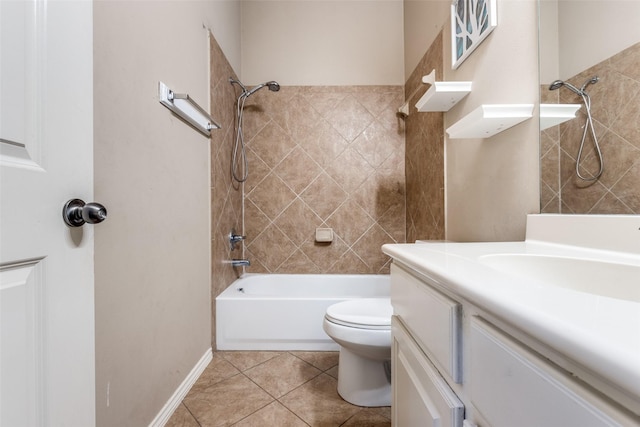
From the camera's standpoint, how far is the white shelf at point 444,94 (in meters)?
1.32

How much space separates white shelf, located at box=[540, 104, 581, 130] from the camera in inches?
34.0

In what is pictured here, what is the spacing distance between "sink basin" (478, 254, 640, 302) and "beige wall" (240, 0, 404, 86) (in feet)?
7.14

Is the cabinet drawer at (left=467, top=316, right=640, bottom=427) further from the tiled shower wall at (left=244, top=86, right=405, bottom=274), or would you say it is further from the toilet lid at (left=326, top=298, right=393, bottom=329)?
the tiled shower wall at (left=244, top=86, right=405, bottom=274)

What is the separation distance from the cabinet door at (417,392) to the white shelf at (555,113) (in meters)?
0.83

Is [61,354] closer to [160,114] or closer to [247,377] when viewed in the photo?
[160,114]

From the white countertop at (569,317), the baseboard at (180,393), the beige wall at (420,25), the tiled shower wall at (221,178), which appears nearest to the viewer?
the white countertop at (569,317)

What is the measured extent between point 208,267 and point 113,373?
0.86 m

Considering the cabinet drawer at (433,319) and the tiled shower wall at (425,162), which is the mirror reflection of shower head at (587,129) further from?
the tiled shower wall at (425,162)

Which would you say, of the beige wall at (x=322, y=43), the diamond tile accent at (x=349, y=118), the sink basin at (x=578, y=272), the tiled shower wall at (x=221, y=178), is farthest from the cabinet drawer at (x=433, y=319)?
the beige wall at (x=322, y=43)

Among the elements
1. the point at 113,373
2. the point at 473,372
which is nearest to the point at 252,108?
the point at 113,373

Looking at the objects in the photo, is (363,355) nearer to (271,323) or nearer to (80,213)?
(271,323)

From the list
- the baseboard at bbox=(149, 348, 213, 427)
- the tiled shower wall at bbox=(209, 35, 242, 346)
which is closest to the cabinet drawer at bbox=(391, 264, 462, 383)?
the baseboard at bbox=(149, 348, 213, 427)

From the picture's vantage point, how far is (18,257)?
0.43 meters

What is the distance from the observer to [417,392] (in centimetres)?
67
